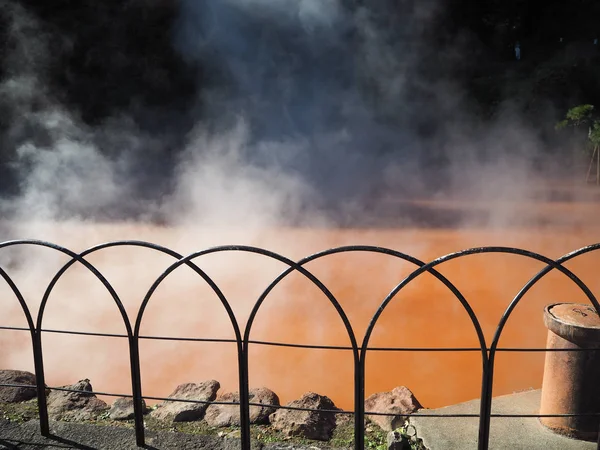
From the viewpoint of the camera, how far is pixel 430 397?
4.53m

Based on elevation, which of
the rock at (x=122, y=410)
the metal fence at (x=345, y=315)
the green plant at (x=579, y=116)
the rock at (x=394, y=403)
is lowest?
the rock at (x=394, y=403)

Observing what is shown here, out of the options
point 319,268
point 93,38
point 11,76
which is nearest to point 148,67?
point 93,38

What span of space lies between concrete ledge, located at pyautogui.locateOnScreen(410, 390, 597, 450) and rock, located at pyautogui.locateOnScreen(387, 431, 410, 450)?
13 centimetres

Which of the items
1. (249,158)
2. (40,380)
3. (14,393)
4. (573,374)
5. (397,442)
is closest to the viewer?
(40,380)

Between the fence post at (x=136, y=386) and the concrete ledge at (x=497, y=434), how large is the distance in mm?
1342

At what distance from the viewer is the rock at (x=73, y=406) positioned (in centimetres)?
299

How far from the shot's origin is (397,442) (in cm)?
263

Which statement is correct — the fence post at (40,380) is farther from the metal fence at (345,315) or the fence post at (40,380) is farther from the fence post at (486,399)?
the fence post at (486,399)

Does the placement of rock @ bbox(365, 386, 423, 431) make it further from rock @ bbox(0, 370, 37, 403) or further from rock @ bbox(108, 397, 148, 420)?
rock @ bbox(0, 370, 37, 403)

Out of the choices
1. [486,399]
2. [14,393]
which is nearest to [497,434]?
[486,399]

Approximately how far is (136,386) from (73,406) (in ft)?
4.28

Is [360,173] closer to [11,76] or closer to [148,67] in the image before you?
[148,67]

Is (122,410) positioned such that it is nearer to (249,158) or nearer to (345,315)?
(345,315)

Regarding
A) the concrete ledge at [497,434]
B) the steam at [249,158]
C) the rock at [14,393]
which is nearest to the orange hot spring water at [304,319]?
the steam at [249,158]
